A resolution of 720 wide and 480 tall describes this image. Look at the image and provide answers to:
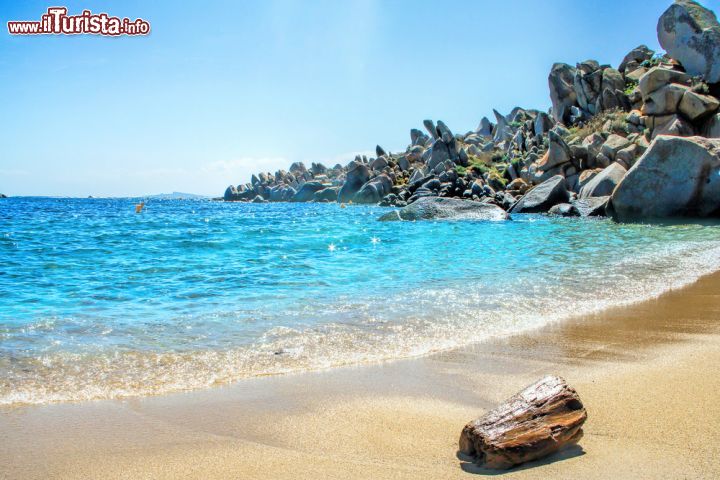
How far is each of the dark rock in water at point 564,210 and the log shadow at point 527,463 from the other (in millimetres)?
25440

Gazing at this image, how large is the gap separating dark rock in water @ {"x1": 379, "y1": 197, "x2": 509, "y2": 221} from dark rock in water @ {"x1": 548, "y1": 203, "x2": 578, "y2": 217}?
3.22 meters

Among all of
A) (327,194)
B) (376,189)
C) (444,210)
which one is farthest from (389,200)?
(327,194)

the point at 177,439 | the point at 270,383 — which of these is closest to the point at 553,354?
the point at 270,383

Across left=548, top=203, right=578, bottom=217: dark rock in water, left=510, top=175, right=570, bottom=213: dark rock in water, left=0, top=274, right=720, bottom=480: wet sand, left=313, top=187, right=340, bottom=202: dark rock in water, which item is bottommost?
left=0, top=274, right=720, bottom=480: wet sand

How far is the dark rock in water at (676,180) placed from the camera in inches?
766

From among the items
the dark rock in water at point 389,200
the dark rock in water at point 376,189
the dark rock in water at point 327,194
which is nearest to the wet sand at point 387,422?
the dark rock in water at point 389,200

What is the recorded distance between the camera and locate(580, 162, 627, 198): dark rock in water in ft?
89.7

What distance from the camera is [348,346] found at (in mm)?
5695

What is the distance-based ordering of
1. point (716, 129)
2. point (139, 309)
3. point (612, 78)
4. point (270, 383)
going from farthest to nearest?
point (612, 78)
point (716, 129)
point (139, 309)
point (270, 383)

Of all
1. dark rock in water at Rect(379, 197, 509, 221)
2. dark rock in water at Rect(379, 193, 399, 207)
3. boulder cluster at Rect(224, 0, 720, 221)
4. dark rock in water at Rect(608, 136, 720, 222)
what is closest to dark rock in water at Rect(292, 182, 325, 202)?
boulder cluster at Rect(224, 0, 720, 221)

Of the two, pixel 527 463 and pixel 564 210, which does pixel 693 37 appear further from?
pixel 527 463

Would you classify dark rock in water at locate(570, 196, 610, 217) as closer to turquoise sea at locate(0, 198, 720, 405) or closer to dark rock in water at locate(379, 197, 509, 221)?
dark rock in water at locate(379, 197, 509, 221)

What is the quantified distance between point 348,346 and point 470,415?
2.10 m

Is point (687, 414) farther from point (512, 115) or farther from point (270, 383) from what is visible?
point (512, 115)
